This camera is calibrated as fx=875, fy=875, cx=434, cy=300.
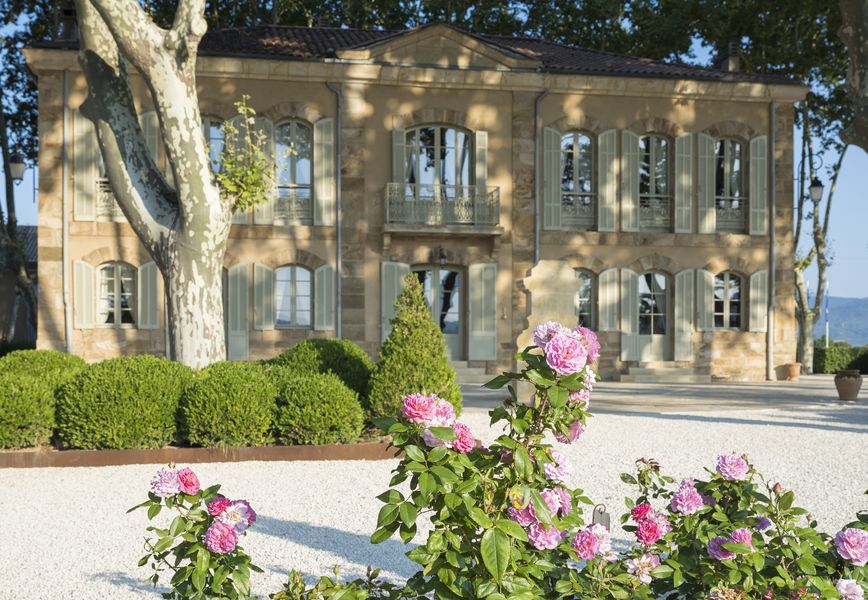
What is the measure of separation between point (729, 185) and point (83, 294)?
47.8ft

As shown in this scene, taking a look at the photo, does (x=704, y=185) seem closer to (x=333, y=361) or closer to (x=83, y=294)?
(x=333, y=361)

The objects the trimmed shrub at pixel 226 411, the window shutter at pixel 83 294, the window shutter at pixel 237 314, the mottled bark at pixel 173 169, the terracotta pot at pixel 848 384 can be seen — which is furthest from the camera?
the window shutter at pixel 237 314

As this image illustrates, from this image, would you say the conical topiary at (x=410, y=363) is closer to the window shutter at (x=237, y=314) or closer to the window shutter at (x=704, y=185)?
the window shutter at (x=237, y=314)

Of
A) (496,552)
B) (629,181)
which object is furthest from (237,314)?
(496,552)

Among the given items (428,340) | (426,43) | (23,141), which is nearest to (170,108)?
(428,340)

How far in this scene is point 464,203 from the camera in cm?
1898

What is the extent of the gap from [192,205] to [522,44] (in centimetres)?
1443

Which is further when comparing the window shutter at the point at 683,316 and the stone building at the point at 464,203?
the window shutter at the point at 683,316

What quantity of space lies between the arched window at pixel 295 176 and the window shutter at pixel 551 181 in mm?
5147

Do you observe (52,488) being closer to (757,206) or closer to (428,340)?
(428,340)

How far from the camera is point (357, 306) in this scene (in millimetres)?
18609

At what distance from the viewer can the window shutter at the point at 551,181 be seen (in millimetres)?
19438

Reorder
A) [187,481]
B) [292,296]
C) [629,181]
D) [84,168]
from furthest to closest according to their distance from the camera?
[629,181], [292,296], [84,168], [187,481]

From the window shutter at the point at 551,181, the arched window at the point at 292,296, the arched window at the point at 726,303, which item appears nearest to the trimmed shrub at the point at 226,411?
the arched window at the point at 292,296
